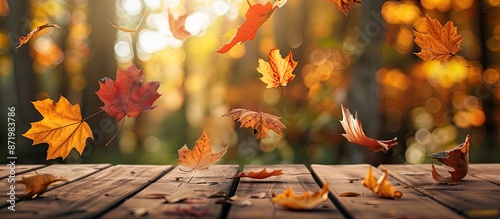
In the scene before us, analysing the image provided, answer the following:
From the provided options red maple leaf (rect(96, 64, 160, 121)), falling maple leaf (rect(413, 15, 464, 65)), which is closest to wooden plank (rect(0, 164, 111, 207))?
red maple leaf (rect(96, 64, 160, 121))

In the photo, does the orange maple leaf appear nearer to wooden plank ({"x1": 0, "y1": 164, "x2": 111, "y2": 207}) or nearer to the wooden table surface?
the wooden table surface

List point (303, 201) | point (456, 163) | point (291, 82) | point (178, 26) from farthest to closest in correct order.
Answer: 1. point (291, 82)
2. point (178, 26)
3. point (456, 163)
4. point (303, 201)

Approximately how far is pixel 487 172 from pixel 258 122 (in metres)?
0.73

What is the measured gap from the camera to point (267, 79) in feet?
6.22

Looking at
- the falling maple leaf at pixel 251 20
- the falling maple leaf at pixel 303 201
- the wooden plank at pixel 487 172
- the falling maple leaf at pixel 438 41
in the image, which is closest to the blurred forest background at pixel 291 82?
the wooden plank at pixel 487 172

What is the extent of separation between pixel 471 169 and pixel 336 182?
1.93 ft

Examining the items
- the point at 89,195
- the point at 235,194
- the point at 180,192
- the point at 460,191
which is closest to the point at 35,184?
the point at 89,195

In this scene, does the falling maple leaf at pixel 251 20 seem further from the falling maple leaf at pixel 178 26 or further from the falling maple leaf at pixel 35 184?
the falling maple leaf at pixel 35 184

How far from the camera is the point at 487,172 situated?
6.00 ft

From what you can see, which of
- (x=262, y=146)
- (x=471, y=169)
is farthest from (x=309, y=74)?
(x=471, y=169)

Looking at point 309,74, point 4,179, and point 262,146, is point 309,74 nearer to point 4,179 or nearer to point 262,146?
point 262,146

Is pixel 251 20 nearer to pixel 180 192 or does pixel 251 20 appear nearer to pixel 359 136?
pixel 359 136

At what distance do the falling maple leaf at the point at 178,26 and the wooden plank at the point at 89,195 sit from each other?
0.44m

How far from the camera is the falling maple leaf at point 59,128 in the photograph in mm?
1629
